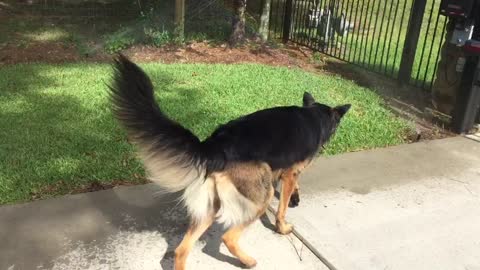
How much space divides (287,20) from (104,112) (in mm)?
5349

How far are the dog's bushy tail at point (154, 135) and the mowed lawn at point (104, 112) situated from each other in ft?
5.09

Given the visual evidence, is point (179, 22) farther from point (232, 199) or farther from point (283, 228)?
point (232, 199)

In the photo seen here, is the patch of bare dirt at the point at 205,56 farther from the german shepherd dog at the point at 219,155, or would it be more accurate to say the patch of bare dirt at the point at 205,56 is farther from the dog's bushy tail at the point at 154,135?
the dog's bushy tail at the point at 154,135

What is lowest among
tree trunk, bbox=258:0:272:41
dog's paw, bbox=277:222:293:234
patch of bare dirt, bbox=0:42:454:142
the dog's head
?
dog's paw, bbox=277:222:293:234

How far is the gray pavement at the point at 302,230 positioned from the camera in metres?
2.93

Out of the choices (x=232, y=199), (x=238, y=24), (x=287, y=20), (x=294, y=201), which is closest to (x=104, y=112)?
(x=294, y=201)

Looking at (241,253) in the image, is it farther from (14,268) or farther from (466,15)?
(466,15)

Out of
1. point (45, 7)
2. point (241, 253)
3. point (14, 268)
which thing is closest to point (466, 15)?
point (241, 253)

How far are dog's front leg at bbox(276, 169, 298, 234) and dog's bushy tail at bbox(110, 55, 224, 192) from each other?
678 mm

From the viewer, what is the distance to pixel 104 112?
519 centimetres

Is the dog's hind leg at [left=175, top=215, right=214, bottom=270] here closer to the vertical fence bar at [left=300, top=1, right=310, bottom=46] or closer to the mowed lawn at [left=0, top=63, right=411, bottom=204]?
the mowed lawn at [left=0, top=63, right=411, bottom=204]

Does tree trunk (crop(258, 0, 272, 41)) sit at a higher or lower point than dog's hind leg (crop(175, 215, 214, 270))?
higher

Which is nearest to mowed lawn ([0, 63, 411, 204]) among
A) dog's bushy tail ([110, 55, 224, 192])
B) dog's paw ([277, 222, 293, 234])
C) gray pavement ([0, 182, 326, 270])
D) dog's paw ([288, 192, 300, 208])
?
gray pavement ([0, 182, 326, 270])

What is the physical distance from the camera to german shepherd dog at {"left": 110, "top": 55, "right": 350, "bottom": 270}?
230 cm
